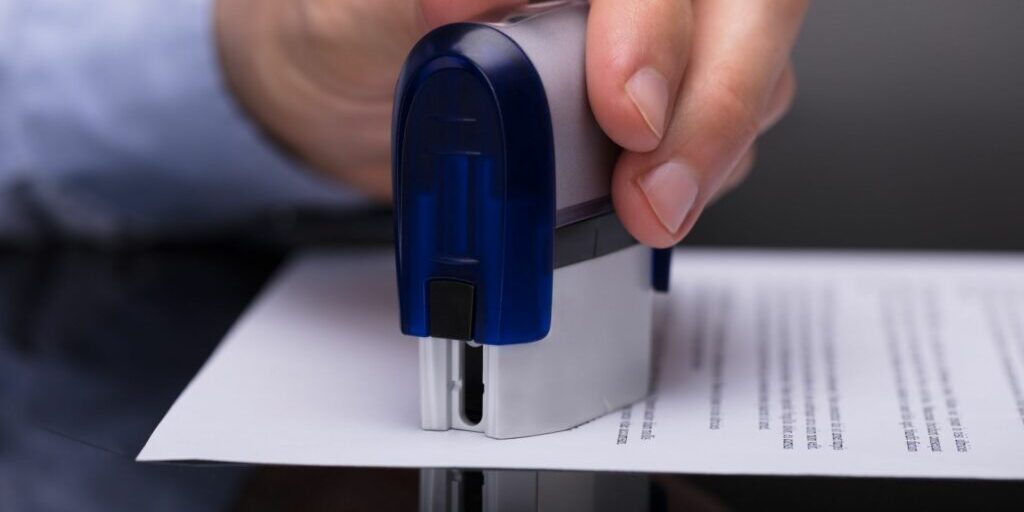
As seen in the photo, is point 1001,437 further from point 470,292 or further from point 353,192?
point 353,192

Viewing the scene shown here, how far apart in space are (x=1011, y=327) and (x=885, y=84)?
0.52 metres

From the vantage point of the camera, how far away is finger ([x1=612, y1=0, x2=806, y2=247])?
0.54 m

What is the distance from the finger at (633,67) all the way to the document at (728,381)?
111mm

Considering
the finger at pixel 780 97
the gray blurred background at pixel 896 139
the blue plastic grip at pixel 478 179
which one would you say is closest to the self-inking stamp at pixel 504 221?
the blue plastic grip at pixel 478 179

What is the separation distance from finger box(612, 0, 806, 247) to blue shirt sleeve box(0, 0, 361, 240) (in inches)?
17.0

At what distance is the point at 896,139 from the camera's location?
1110mm

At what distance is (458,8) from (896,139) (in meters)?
0.67

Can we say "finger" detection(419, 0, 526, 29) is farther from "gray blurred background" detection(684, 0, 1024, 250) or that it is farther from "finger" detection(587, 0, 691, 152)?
"gray blurred background" detection(684, 0, 1024, 250)

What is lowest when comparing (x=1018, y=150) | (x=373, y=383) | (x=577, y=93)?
(x=1018, y=150)

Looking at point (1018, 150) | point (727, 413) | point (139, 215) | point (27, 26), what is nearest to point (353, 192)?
point (139, 215)

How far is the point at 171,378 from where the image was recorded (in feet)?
2.06

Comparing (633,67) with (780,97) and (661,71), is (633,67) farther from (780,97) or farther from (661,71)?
(780,97)

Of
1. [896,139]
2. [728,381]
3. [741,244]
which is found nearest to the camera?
[728,381]

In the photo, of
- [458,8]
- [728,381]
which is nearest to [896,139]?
[728,381]
